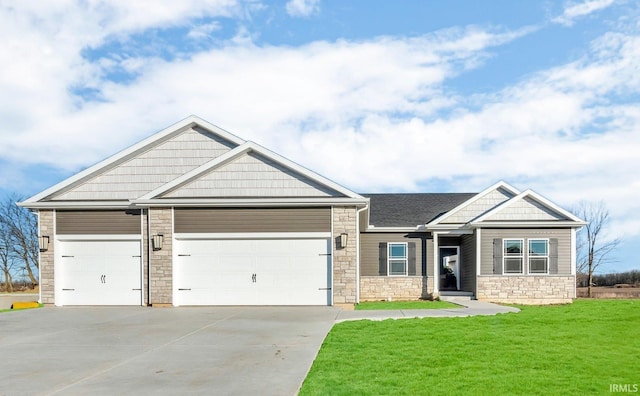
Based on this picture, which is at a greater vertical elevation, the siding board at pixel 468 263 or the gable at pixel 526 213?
the gable at pixel 526 213

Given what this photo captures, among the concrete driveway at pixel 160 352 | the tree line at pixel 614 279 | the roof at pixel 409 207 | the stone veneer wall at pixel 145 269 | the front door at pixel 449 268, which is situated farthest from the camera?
the tree line at pixel 614 279

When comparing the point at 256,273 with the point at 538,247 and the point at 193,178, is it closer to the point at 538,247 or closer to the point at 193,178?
the point at 193,178

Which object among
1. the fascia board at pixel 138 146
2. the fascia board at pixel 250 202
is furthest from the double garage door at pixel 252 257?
the fascia board at pixel 138 146

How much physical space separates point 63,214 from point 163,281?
160 inches

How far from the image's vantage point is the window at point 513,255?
21672 millimetres

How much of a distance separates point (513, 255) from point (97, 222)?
14.8 meters

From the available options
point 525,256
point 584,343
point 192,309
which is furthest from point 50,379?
point 525,256

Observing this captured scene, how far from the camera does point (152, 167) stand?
62.8ft

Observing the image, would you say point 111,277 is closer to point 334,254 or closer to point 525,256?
point 334,254

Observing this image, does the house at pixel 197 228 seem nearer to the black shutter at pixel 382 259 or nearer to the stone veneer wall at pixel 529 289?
the black shutter at pixel 382 259

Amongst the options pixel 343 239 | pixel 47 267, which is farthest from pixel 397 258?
pixel 47 267

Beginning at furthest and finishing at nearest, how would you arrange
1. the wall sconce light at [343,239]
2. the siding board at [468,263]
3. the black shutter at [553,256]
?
the siding board at [468,263], the black shutter at [553,256], the wall sconce light at [343,239]

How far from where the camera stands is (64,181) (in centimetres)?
1870
